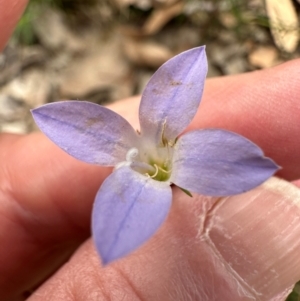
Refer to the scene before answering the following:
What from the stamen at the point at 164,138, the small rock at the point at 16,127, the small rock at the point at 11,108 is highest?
the stamen at the point at 164,138

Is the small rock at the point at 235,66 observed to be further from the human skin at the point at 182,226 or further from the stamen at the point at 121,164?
the stamen at the point at 121,164

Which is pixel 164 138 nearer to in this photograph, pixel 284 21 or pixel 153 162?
pixel 153 162

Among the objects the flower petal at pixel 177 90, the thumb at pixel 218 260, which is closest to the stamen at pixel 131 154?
the flower petal at pixel 177 90

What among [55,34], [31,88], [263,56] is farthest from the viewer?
[55,34]

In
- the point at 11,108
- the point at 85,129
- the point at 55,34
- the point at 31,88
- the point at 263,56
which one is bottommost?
the point at 11,108

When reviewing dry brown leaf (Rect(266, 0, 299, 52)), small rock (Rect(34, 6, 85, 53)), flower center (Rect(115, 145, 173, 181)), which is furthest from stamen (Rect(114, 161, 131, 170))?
small rock (Rect(34, 6, 85, 53))

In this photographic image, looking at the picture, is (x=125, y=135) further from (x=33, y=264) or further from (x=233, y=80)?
(x=33, y=264)

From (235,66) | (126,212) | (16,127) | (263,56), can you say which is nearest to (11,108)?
(16,127)

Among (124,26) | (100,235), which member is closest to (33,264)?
(100,235)
